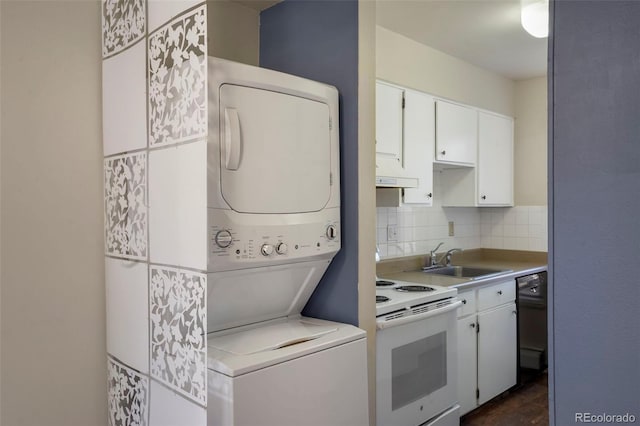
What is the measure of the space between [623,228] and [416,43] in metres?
2.53

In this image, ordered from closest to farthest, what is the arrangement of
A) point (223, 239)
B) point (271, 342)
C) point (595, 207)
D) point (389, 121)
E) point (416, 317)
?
1. point (595, 207)
2. point (223, 239)
3. point (271, 342)
4. point (416, 317)
5. point (389, 121)

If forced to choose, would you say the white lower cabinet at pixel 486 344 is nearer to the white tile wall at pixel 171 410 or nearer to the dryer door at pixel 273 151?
the dryer door at pixel 273 151

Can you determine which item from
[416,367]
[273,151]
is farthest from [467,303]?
[273,151]

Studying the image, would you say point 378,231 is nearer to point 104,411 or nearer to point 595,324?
point 104,411

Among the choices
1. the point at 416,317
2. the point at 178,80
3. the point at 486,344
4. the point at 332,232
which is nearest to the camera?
the point at 178,80

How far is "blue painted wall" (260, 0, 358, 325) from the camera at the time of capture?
2.06 metres

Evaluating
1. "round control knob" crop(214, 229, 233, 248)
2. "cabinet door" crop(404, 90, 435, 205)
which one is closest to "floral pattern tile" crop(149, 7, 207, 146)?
"round control knob" crop(214, 229, 233, 248)

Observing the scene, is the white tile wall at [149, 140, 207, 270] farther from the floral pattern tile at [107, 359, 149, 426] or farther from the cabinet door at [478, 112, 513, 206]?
the cabinet door at [478, 112, 513, 206]

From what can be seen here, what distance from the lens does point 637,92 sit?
103 cm

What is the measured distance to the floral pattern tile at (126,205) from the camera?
1676mm

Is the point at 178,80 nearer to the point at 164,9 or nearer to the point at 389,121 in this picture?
the point at 164,9

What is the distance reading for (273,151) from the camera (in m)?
1.81

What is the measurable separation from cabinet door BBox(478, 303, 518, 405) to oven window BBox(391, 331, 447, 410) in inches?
24.1

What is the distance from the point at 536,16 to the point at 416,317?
166 cm
